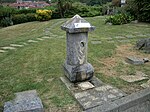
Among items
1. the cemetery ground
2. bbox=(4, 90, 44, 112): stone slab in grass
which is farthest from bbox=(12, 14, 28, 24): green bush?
bbox=(4, 90, 44, 112): stone slab in grass

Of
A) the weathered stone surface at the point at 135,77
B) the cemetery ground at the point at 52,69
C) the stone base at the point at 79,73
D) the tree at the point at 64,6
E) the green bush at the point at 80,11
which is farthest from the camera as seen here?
the green bush at the point at 80,11

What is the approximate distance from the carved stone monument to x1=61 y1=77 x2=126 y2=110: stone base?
19cm

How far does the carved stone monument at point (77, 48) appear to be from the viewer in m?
3.70

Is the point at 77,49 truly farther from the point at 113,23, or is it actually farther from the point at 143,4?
the point at 143,4

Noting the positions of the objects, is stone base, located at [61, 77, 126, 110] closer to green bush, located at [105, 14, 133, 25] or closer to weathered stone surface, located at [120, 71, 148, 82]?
weathered stone surface, located at [120, 71, 148, 82]

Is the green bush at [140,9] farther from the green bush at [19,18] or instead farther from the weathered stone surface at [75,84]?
the weathered stone surface at [75,84]

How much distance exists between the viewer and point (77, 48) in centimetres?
385

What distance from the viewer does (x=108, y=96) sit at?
3379mm

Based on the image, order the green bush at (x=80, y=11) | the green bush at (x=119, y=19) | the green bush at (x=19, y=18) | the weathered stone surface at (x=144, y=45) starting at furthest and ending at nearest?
1. the green bush at (x=80, y=11)
2. the green bush at (x=19, y=18)
3. the green bush at (x=119, y=19)
4. the weathered stone surface at (x=144, y=45)

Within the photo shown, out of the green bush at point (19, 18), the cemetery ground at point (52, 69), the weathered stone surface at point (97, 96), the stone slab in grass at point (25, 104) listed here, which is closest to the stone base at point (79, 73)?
the cemetery ground at point (52, 69)

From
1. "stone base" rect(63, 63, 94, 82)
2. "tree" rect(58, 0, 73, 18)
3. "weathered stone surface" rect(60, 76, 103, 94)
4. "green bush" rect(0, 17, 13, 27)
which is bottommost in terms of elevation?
"weathered stone surface" rect(60, 76, 103, 94)

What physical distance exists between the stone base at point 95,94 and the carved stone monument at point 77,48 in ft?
0.64

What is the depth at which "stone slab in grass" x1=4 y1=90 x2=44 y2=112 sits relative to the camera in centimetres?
286

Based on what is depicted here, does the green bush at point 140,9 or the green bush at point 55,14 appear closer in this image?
the green bush at point 140,9
